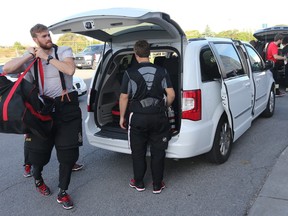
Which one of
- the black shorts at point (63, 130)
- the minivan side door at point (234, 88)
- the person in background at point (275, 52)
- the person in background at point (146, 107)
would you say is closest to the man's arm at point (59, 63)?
the black shorts at point (63, 130)

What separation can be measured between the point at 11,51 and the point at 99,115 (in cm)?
3665

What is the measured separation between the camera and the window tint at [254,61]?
594 cm

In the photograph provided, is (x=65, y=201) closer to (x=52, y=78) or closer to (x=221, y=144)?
(x=52, y=78)

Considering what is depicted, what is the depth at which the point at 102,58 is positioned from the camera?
4648 mm

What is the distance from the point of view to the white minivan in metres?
3.58

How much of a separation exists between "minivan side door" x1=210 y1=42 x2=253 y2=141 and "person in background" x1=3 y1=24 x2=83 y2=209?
1959 millimetres

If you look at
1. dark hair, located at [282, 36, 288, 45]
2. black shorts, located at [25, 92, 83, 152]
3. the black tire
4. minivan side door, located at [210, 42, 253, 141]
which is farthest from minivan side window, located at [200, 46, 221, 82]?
dark hair, located at [282, 36, 288, 45]

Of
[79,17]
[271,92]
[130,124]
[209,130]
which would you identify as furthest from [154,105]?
[271,92]

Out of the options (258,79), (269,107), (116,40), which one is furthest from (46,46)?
(269,107)

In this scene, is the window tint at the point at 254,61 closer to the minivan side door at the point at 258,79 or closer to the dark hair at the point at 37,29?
the minivan side door at the point at 258,79

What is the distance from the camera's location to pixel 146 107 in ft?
12.0

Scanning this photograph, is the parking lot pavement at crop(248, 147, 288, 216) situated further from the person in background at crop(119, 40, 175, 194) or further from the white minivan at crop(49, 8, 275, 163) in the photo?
the person in background at crop(119, 40, 175, 194)

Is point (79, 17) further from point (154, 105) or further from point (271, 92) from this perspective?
point (271, 92)

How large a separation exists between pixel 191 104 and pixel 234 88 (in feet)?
3.75
